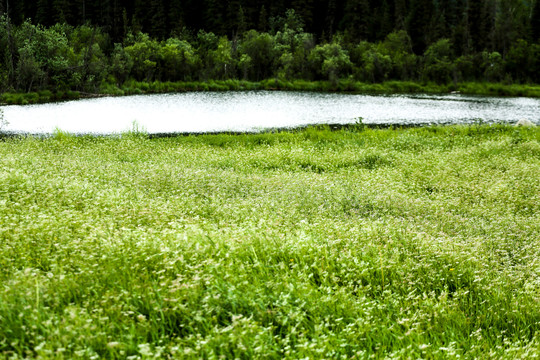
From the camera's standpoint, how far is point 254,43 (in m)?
86.6

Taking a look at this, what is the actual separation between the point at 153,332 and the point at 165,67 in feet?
266

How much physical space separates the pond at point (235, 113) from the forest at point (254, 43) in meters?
10.2

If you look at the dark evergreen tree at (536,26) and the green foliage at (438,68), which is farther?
the dark evergreen tree at (536,26)

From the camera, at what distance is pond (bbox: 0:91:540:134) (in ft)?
120

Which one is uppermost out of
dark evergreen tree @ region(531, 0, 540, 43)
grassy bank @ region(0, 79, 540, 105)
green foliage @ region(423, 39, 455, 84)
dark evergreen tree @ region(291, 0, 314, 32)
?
dark evergreen tree @ region(291, 0, 314, 32)

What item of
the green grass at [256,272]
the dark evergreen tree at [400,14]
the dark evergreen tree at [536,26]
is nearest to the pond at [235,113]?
the green grass at [256,272]

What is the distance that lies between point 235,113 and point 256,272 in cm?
4038

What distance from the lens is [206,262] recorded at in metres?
5.70

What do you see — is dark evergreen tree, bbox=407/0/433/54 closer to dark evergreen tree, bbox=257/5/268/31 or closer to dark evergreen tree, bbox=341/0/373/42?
dark evergreen tree, bbox=341/0/373/42

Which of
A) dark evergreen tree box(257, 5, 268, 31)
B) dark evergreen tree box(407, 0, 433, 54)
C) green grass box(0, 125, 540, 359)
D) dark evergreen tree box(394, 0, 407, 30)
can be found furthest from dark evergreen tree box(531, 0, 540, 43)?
green grass box(0, 125, 540, 359)

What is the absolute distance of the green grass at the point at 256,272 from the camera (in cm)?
449

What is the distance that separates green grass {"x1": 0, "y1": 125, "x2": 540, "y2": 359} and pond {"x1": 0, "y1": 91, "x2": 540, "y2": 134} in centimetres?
2151

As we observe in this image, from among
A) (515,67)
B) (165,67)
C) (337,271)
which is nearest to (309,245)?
(337,271)

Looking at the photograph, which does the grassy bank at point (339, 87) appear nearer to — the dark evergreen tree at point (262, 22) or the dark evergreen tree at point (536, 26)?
the dark evergreen tree at point (536, 26)
